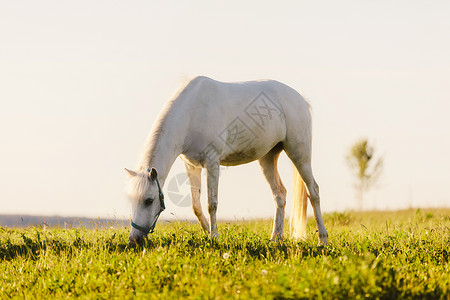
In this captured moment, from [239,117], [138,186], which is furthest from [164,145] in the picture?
[239,117]

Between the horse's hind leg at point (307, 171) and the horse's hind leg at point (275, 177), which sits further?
the horse's hind leg at point (275, 177)

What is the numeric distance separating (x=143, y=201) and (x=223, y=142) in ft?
6.14

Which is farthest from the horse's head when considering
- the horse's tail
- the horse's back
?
the horse's tail

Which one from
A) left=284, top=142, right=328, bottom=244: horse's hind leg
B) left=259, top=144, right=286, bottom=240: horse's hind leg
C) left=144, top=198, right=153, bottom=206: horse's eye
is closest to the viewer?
left=144, top=198, right=153, bottom=206: horse's eye

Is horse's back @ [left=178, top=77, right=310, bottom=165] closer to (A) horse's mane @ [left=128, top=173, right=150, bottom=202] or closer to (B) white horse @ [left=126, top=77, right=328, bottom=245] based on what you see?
(B) white horse @ [left=126, top=77, right=328, bottom=245]

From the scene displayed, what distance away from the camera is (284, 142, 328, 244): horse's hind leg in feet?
32.6

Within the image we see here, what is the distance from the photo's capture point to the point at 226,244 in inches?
289

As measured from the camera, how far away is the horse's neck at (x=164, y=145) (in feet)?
25.6

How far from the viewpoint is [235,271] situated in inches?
227

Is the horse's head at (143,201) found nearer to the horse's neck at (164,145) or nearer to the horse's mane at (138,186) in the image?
the horse's mane at (138,186)

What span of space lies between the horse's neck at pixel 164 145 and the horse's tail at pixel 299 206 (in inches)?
128

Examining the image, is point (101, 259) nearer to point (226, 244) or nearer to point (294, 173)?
point (226, 244)

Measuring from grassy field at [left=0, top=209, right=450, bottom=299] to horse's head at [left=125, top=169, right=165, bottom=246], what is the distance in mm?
291

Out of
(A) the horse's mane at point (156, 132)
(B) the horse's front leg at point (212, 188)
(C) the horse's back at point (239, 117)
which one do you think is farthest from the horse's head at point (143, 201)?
(C) the horse's back at point (239, 117)
